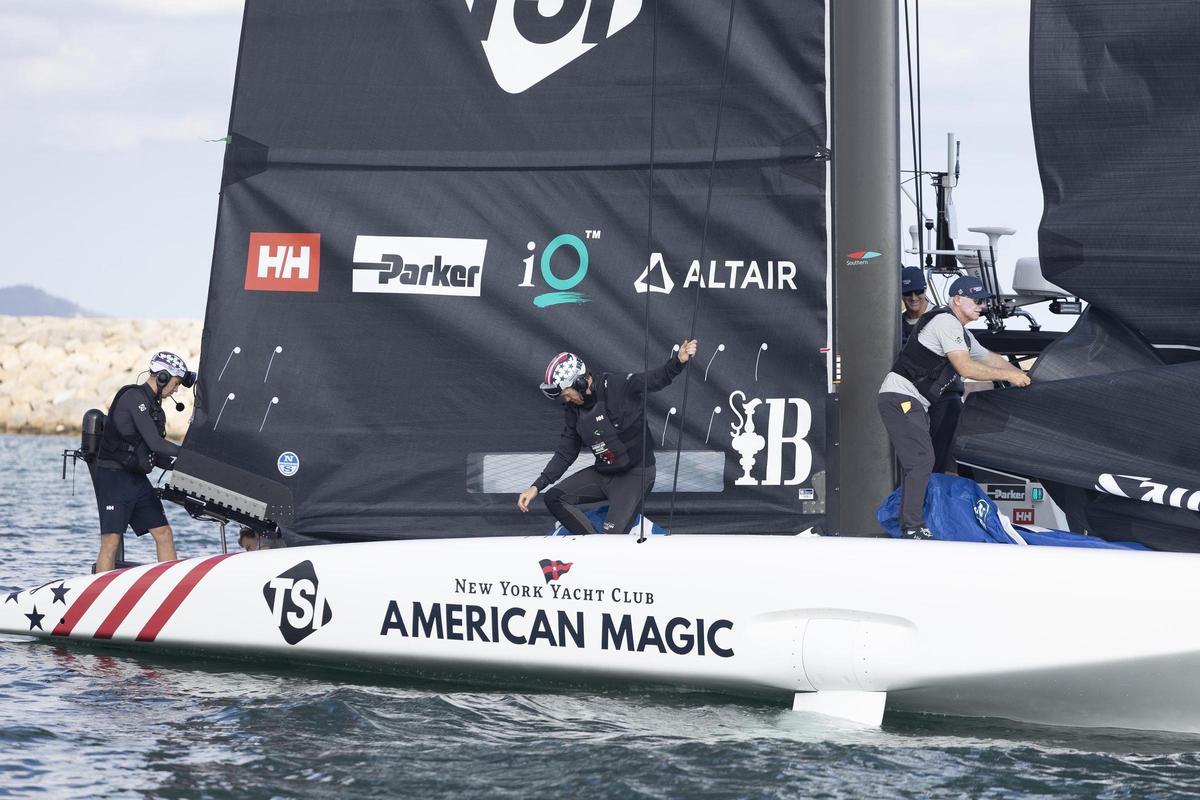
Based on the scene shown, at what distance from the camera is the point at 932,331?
22.5 feet

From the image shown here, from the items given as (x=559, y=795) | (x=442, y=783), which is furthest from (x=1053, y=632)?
(x=442, y=783)

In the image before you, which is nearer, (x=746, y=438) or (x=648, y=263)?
(x=648, y=263)

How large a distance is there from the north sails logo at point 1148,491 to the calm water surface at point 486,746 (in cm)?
93

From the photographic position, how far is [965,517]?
662 centimetres

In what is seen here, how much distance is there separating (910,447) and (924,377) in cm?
34

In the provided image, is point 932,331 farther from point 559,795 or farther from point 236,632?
point 236,632

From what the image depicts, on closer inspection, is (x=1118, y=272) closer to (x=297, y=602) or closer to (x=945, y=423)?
(x=945, y=423)

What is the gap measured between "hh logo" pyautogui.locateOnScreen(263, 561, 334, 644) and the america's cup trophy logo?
210 centimetres

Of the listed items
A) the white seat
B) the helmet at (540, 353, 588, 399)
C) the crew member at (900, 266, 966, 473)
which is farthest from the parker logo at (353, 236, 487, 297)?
the white seat

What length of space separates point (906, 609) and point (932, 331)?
1.43 metres

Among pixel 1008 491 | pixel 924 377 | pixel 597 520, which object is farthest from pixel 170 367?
pixel 1008 491

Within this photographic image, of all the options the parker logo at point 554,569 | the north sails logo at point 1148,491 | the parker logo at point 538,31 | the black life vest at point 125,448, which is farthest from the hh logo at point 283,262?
the north sails logo at point 1148,491

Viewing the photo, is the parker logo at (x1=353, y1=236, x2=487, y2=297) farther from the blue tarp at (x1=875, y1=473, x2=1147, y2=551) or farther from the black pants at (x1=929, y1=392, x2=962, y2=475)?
the blue tarp at (x1=875, y1=473, x2=1147, y2=551)

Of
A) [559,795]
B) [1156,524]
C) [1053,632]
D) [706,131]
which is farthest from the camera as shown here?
[706,131]
